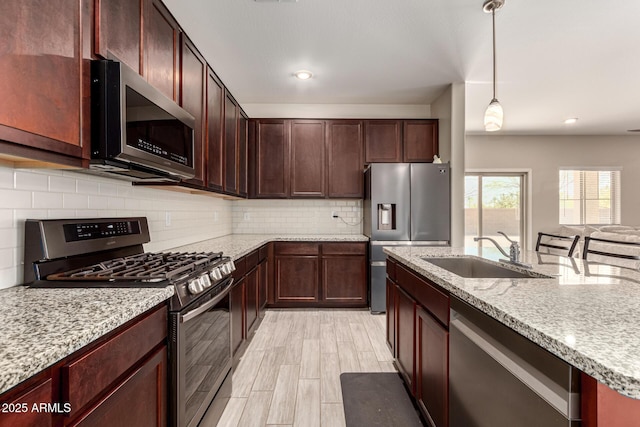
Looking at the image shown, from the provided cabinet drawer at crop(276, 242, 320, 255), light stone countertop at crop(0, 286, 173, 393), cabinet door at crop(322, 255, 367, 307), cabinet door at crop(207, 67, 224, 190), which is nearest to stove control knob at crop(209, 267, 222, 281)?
light stone countertop at crop(0, 286, 173, 393)

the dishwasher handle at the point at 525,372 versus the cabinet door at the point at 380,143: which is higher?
the cabinet door at the point at 380,143

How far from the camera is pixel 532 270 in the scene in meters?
1.46

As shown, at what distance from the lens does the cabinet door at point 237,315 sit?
2.21 meters

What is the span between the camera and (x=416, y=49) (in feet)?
9.25

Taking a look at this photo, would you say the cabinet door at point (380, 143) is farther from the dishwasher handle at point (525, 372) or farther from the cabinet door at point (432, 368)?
the dishwasher handle at point (525, 372)

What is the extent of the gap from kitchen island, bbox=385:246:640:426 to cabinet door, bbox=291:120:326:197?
102 inches

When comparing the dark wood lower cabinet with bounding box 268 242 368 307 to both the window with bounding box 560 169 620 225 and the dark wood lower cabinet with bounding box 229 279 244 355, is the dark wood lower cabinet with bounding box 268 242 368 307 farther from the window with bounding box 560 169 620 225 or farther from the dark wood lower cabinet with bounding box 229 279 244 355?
the window with bounding box 560 169 620 225

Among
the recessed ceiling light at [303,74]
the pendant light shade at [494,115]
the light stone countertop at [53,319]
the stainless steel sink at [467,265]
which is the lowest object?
the stainless steel sink at [467,265]

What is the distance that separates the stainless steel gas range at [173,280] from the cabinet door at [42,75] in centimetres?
47

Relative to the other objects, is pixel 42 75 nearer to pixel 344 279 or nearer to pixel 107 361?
pixel 107 361

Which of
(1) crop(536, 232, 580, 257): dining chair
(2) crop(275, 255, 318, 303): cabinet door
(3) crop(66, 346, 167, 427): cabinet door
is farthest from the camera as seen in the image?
(2) crop(275, 255, 318, 303): cabinet door

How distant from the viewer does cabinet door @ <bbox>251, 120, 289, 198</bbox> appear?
4.00m

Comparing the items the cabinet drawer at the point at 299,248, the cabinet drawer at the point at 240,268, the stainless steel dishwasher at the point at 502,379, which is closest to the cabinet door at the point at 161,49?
the cabinet drawer at the point at 240,268

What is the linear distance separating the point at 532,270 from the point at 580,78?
10.6 ft
